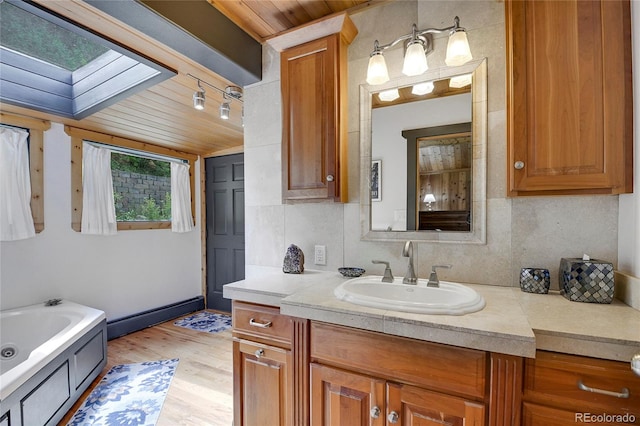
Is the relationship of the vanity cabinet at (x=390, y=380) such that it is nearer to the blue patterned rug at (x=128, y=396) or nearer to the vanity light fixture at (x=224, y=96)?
the blue patterned rug at (x=128, y=396)

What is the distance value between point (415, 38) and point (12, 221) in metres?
3.29

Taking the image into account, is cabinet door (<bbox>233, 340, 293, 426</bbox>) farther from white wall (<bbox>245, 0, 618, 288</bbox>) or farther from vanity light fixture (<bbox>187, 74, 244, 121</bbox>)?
vanity light fixture (<bbox>187, 74, 244, 121</bbox>)

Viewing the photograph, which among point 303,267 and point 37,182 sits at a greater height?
point 37,182

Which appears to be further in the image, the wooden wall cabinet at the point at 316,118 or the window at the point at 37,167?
the window at the point at 37,167

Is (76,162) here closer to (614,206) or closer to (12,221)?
(12,221)

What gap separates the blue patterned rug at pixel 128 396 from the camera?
1802 mm

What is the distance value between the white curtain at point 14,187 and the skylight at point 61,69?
0.41 m

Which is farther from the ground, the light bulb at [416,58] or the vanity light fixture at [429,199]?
the light bulb at [416,58]

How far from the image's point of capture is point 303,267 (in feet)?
5.62

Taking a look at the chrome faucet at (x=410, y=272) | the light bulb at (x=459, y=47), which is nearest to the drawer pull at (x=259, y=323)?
the chrome faucet at (x=410, y=272)

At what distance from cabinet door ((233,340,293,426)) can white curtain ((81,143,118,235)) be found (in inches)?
96.1

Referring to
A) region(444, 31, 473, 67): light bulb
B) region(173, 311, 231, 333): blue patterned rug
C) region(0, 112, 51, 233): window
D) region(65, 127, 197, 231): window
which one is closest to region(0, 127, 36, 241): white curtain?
region(0, 112, 51, 233): window

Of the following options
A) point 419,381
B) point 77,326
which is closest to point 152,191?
point 77,326

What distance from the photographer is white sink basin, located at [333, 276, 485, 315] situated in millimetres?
985
